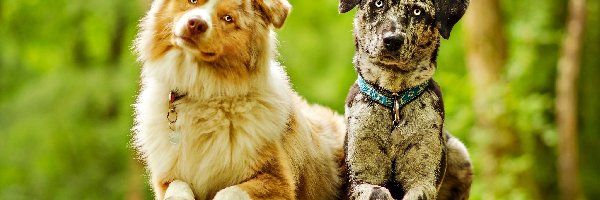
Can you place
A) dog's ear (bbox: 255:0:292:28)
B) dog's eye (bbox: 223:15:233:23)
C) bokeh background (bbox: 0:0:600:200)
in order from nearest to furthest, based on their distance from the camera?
dog's eye (bbox: 223:15:233:23), dog's ear (bbox: 255:0:292:28), bokeh background (bbox: 0:0:600:200)

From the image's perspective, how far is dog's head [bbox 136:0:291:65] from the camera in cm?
417

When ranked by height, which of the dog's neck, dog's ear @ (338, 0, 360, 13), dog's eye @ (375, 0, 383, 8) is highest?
dog's eye @ (375, 0, 383, 8)

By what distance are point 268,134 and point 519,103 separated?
572cm

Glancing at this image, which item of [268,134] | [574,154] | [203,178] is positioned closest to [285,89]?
[268,134]

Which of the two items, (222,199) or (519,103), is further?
(519,103)

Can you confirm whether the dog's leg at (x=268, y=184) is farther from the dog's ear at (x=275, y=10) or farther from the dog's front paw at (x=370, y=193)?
the dog's ear at (x=275, y=10)

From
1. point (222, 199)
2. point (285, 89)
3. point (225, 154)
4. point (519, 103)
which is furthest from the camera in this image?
point (519, 103)

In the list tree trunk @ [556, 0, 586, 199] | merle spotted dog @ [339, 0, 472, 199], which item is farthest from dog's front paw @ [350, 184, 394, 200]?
tree trunk @ [556, 0, 586, 199]

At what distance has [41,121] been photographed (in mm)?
10031

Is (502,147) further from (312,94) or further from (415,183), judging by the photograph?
(415,183)

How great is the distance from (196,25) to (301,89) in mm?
7179

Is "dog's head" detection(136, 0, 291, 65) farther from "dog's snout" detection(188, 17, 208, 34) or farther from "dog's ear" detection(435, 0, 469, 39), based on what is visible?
"dog's ear" detection(435, 0, 469, 39)

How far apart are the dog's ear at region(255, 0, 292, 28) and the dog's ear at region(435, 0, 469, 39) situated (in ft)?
2.82

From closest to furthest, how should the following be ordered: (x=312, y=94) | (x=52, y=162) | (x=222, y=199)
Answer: (x=222, y=199), (x=52, y=162), (x=312, y=94)
